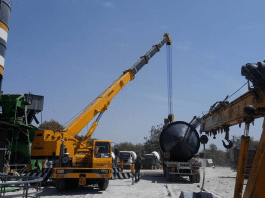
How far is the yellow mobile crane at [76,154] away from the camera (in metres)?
12.7

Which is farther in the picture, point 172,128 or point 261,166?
point 172,128

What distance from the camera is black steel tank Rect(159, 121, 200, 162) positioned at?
17.5 metres

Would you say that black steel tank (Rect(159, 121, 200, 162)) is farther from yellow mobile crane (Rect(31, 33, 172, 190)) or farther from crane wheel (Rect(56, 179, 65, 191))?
crane wheel (Rect(56, 179, 65, 191))

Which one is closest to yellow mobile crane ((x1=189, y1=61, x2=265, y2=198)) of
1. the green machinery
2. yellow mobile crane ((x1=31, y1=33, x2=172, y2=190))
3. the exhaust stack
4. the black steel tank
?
yellow mobile crane ((x1=31, y1=33, x2=172, y2=190))

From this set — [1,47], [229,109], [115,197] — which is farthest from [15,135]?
[229,109]

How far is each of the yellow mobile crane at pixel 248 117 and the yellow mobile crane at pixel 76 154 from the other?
22.1 feet

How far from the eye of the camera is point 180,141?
56.9 feet

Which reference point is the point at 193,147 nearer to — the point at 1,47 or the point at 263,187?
the point at 263,187

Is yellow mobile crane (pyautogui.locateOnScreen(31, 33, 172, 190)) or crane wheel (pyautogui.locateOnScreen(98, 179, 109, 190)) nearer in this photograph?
yellow mobile crane (pyautogui.locateOnScreen(31, 33, 172, 190))

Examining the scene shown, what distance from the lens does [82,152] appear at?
1473 centimetres

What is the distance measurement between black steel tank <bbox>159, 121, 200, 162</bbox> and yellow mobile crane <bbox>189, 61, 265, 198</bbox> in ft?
30.7

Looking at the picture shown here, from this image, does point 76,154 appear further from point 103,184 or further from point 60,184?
point 103,184

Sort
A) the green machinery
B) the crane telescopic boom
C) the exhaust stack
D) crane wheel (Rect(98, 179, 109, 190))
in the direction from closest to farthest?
crane wheel (Rect(98, 179, 109, 190))
the crane telescopic boom
the green machinery
the exhaust stack

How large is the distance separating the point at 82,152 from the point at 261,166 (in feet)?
38.1
